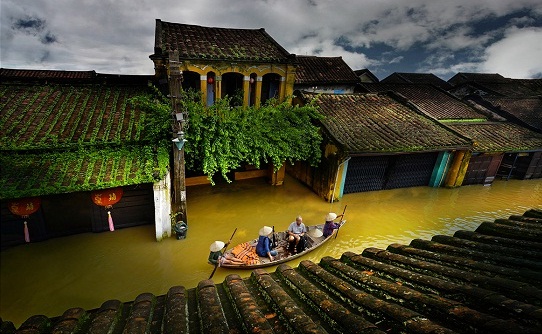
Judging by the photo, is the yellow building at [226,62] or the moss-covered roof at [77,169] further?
the yellow building at [226,62]

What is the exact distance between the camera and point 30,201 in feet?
28.8

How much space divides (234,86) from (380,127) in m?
8.32

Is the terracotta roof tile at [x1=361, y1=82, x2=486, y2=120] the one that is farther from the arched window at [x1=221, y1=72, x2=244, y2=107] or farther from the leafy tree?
the arched window at [x1=221, y1=72, x2=244, y2=107]

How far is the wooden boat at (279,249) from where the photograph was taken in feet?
30.2

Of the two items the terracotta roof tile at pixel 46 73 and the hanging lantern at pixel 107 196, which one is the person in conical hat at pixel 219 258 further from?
the terracotta roof tile at pixel 46 73

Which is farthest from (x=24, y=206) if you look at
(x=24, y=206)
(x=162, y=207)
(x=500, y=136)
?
(x=500, y=136)

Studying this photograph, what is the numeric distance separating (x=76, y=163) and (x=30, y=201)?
66.5 inches

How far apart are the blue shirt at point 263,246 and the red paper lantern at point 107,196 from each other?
5289mm

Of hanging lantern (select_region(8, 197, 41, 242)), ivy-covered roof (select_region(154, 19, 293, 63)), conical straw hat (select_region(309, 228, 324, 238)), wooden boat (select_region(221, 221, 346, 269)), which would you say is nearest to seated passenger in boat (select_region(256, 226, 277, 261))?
wooden boat (select_region(221, 221, 346, 269))

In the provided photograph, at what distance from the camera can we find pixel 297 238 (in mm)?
10125

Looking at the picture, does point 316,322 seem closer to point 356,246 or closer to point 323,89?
point 356,246

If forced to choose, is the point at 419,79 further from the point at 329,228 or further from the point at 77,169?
the point at 77,169

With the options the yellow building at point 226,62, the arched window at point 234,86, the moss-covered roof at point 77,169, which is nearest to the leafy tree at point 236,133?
the yellow building at point 226,62

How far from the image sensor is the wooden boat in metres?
9.20
